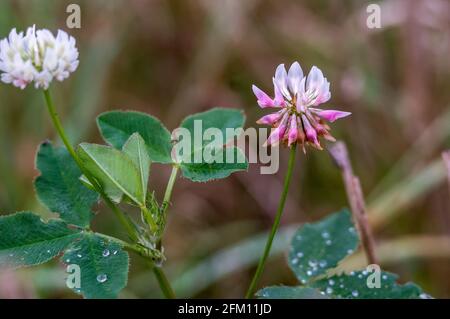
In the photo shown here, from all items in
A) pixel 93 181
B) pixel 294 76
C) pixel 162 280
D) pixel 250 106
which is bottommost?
pixel 162 280

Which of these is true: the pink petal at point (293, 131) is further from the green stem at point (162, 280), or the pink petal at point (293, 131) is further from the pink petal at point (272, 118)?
the green stem at point (162, 280)

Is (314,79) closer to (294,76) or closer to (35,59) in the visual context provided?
(294,76)

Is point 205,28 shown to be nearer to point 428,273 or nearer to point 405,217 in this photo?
point 405,217

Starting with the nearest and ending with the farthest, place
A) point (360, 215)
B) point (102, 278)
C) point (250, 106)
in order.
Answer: point (102, 278) → point (360, 215) → point (250, 106)

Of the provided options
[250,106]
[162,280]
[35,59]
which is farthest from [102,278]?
[250,106]

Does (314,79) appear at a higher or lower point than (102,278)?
higher

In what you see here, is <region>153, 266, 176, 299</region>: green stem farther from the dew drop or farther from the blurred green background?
the blurred green background

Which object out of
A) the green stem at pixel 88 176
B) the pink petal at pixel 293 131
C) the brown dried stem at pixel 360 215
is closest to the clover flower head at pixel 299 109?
the pink petal at pixel 293 131
